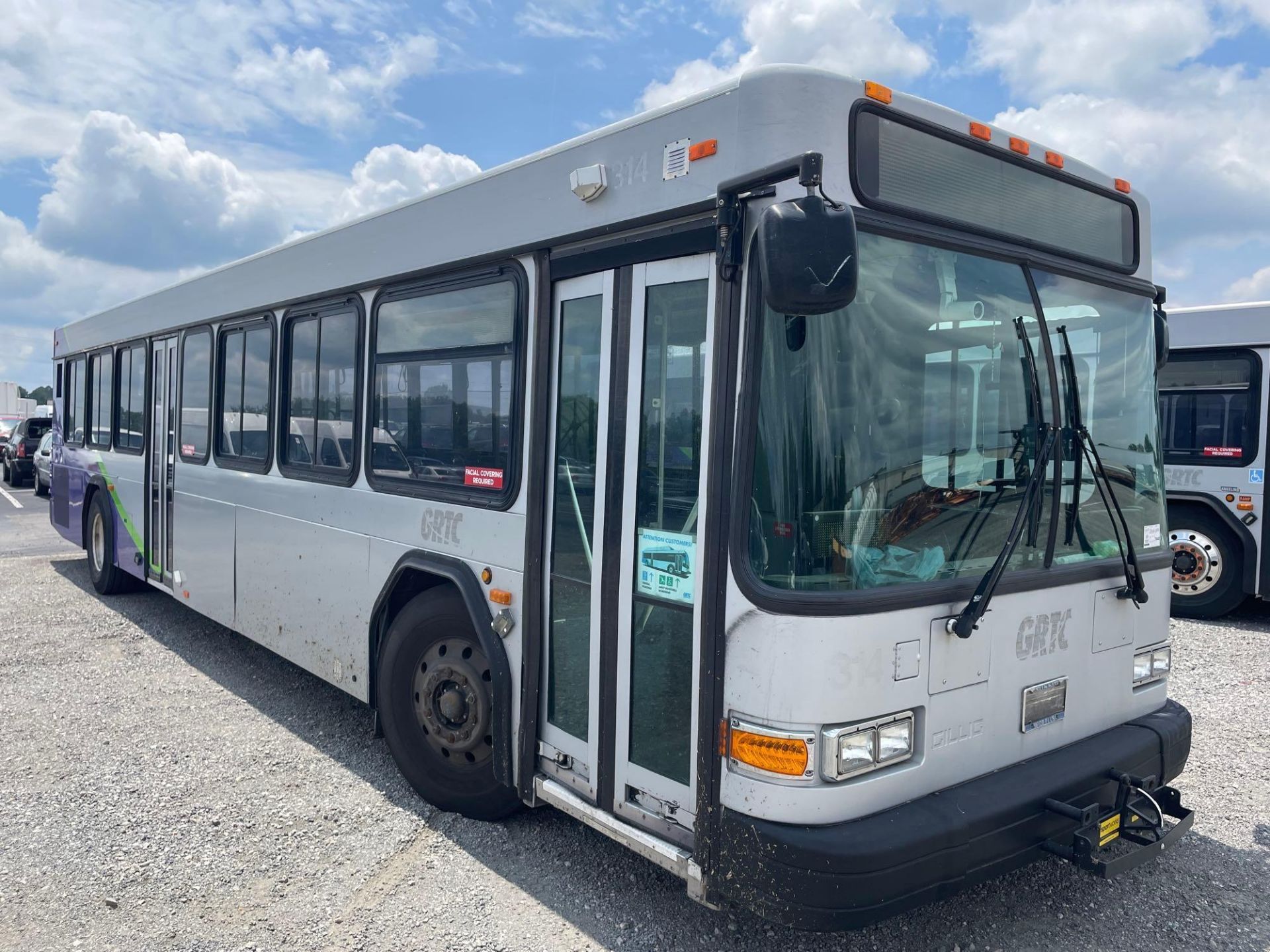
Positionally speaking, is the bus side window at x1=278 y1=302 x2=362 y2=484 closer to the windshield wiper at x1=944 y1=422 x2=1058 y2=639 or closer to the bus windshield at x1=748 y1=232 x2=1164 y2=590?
the bus windshield at x1=748 y1=232 x2=1164 y2=590

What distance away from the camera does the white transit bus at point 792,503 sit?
278cm

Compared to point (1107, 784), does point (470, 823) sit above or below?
below

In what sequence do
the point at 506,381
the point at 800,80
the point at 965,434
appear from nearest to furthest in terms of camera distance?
the point at 800,80 → the point at 965,434 → the point at 506,381

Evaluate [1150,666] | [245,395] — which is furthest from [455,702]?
[245,395]

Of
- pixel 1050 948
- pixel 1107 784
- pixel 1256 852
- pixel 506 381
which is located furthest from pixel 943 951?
pixel 506 381

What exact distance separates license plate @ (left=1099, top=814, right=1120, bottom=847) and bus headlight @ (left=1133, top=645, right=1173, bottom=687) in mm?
667

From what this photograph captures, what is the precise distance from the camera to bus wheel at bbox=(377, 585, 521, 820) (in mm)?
4016

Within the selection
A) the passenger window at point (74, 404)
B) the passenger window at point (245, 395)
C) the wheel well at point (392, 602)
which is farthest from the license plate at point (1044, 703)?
the passenger window at point (74, 404)

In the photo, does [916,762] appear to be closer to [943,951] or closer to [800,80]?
[943,951]

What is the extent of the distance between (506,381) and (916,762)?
211cm

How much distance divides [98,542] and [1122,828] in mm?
9122

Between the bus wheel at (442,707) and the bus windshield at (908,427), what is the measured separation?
172 cm

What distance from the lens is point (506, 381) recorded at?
12.8 feet

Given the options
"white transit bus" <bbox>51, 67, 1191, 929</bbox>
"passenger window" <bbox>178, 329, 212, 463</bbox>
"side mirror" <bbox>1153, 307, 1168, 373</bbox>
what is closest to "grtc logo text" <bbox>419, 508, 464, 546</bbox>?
"white transit bus" <bbox>51, 67, 1191, 929</bbox>
